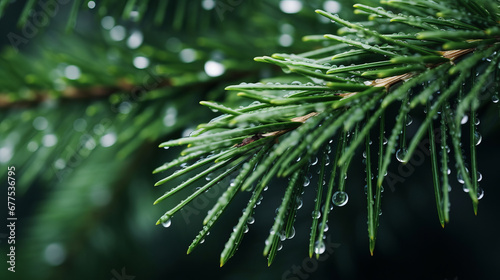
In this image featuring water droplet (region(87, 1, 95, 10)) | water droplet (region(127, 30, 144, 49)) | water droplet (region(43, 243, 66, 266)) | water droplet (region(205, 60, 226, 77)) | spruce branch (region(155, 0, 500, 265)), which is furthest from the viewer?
water droplet (region(43, 243, 66, 266))

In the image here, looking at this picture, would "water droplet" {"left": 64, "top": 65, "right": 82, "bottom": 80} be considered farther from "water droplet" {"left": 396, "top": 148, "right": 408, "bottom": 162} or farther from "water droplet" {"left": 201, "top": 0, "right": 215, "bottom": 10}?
"water droplet" {"left": 396, "top": 148, "right": 408, "bottom": 162}

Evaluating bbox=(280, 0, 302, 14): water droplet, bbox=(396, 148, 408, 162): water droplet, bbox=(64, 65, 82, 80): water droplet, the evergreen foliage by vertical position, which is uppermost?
bbox=(280, 0, 302, 14): water droplet

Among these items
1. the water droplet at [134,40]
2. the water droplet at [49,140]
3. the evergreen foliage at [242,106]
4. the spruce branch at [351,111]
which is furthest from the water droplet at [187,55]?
the spruce branch at [351,111]

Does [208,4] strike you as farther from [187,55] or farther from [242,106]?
[242,106]

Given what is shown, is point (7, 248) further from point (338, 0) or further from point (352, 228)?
point (338, 0)

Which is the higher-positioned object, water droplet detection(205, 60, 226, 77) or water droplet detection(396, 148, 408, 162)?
water droplet detection(205, 60, 226, 77)

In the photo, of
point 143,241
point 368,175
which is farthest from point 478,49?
point 143,241

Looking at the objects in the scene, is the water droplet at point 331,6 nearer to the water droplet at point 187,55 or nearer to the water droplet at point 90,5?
the water droplet at point 187,55

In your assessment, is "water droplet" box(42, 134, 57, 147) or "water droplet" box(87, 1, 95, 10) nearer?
"water droplet" box(87, 1, 95, 10)

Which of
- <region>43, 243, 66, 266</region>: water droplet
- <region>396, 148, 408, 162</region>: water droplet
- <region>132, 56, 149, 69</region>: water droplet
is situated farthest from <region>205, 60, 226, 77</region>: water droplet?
<region>43, 243, 66, 266</region>: water droplet

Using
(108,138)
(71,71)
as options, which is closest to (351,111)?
(108,138)

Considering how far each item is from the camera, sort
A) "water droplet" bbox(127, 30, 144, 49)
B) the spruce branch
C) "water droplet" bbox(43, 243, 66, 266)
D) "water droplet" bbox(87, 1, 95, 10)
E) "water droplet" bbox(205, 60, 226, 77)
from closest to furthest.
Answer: the spruce branch
"water droplet" bbox(87, 1, 95, 10)
"water droplet" bbox(205, 60, 226, 77)
"water droplet" bbox(127, 30, 144, 49)
"water droplet" bbox(43, 243, 66, 266)
